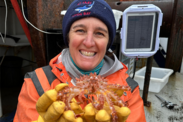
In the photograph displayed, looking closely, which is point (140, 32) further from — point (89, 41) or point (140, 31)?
point (89, 41)

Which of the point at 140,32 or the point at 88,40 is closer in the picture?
the point at 88,40

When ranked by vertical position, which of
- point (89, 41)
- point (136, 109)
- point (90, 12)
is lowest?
point (136, 109)

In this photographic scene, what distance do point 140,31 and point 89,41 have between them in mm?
545

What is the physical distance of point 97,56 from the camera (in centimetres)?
101

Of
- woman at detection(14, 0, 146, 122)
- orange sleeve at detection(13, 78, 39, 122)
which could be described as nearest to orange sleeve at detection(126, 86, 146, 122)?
woman at detection(14, 0, 146, 122)

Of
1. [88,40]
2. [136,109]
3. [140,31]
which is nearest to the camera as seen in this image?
[88,40]

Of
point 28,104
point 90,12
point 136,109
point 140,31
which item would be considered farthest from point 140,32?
point 28,104

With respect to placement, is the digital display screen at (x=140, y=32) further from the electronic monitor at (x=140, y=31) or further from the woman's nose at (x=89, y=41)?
the woman's nose at (x=89, y=41)

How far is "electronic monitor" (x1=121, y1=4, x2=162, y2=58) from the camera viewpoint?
3.62 feet

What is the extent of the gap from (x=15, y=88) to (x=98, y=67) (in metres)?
3.54

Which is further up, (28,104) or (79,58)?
(79,58)

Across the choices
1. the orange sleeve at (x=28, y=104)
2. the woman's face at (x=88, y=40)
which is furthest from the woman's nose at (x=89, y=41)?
the orange sleeve at (x=28, y=104)

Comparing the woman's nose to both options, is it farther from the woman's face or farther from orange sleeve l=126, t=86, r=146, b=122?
orange sleeve l=126, t=86, r=146, b=122

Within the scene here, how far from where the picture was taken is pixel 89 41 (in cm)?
91
